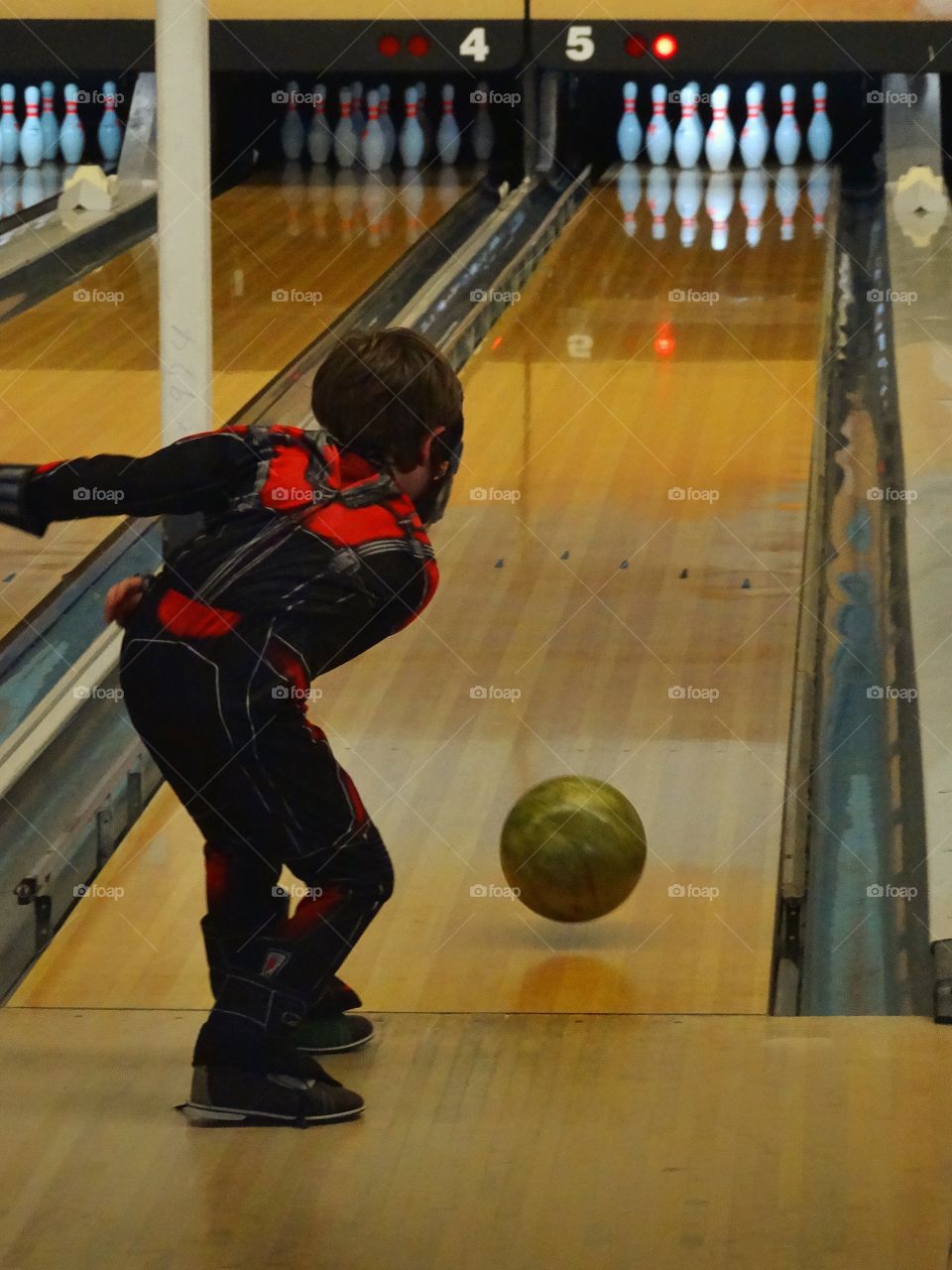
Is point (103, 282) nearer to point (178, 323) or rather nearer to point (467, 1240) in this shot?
point (178, 323)

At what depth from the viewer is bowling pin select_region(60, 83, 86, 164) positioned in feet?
22.1

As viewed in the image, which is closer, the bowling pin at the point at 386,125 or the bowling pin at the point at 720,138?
the bowling pin at the point at 720,138

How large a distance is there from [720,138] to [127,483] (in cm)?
515

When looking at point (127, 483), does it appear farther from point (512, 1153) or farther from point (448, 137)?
point (448, 137)

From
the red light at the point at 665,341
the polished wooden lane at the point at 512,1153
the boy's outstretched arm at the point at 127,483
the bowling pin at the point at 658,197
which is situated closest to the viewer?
the polished wooden lane at the point at 512,1153

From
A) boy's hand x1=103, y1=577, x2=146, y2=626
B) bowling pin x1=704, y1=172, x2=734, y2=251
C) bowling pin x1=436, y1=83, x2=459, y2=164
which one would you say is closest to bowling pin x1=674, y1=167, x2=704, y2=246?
bowling pin x1=704, y1=172, x2=734, y2=251

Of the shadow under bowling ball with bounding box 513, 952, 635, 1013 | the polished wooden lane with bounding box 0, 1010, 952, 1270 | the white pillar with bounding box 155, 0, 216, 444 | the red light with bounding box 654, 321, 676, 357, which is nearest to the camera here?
the polished wooden lane with bounding box 0, 1010, 952, 1270

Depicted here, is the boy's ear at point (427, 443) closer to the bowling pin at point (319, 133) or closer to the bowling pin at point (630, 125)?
the bowling pin at point (630, 125)

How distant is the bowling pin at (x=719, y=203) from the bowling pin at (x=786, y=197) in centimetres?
16

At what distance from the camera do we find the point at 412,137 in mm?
6715

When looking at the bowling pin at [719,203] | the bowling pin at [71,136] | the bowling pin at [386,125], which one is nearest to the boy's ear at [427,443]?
the bowling pin at [719,203]

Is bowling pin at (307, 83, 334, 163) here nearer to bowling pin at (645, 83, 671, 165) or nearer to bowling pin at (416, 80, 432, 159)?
bowling pin at (416, 80, 432, 159)

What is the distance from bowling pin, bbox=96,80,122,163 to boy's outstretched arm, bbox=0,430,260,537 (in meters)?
5.17

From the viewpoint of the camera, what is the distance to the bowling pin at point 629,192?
6088 mm
